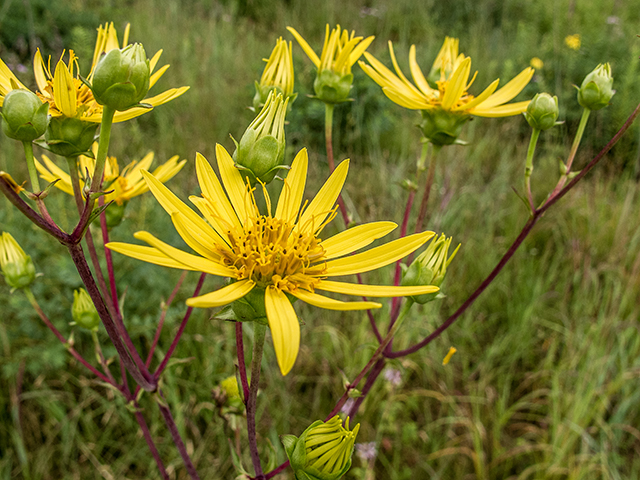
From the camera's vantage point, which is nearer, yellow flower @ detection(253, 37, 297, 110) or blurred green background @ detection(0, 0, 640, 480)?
yellow flower @ detection(253, 37, 297, 110)

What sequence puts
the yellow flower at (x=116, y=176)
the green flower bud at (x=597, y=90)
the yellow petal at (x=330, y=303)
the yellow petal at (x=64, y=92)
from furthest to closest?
the green flower bud at (x=597, y=90) → the yellow flower at (x=116, y=176) → the yellow petal at (x=64, y=92) → the yellow petal at (x=330, y=303)

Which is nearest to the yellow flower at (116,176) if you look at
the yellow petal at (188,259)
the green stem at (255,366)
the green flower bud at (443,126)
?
the yellow petal at (188,259)

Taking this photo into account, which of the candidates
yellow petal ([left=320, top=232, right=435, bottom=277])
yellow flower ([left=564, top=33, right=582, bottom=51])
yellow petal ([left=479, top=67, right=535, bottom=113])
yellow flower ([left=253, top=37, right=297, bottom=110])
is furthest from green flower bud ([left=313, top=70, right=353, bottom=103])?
yellow flower ([left=564, top=33, right=582, bottom=51])

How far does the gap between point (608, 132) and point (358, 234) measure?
16.7 feet

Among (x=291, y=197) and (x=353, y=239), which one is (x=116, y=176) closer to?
(x=291, y=197)

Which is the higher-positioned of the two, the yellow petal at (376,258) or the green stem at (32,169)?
the green stem at (32,169)

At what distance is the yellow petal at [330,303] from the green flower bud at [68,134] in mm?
612

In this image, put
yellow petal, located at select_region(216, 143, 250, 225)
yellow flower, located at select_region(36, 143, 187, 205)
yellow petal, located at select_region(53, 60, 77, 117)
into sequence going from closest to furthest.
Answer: yellow petal, located at select_region(53, 60, 77, 117) → yellow petal, located at select_region(216, 143, 250, 225) → yellow flower, located at select_region(36, 143, 187, 205)

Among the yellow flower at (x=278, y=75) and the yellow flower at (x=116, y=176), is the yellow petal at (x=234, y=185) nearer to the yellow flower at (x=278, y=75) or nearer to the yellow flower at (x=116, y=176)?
the yellow flower at (x=116, y=176)

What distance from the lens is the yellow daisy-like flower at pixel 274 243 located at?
103cm

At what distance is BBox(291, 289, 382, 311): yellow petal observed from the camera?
79cm

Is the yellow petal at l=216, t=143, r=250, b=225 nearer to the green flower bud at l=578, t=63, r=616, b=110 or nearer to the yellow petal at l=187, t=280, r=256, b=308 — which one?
the yellow petal at l=187, t=280, r=256, b=308

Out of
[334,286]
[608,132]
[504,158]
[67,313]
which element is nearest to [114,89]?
[334,286]

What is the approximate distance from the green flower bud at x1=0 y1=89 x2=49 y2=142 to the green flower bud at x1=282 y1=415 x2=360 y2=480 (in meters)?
0.88
